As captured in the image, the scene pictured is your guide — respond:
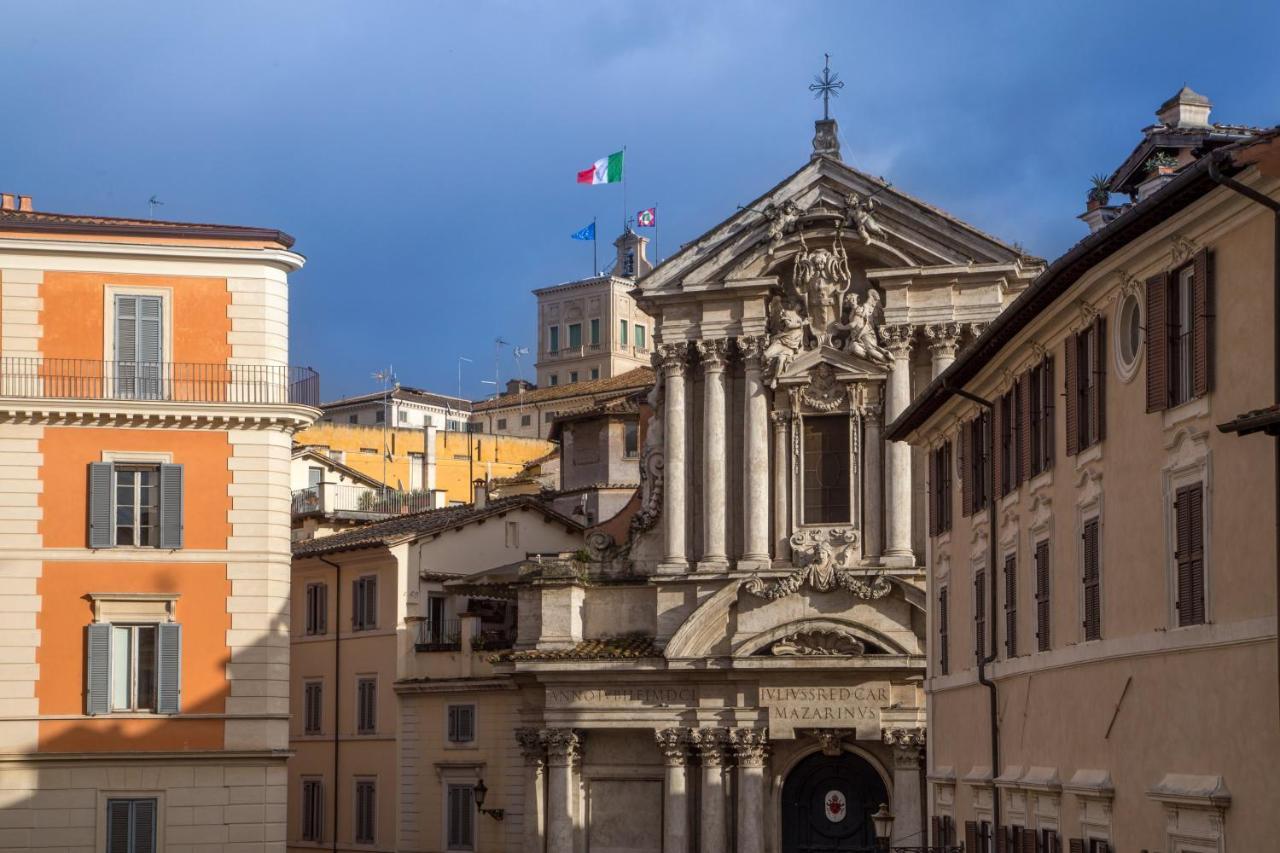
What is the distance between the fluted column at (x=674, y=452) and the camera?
5212 cm

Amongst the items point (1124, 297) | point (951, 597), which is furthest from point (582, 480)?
point (1124, 297)

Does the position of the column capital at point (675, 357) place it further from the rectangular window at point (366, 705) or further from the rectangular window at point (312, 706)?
the rectangular window at point (312, 706)

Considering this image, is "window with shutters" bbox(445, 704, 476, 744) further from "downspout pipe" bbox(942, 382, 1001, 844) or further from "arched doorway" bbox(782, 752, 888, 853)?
"downspout pipe" bbox(942, 382, 1001, 844)

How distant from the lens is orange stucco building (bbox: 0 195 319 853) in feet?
142

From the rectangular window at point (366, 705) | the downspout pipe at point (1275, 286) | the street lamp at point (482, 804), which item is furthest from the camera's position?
the rectangular window at point (366, 705)

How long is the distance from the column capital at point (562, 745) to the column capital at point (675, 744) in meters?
1.80

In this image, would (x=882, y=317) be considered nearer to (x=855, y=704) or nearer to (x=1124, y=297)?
(x=855, y=704)

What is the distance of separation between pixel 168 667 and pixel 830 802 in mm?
14548

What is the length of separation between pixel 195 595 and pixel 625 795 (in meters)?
11.6

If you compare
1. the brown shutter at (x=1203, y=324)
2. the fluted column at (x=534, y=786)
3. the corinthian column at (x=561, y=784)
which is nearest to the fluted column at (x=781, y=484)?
the corinthian column at (x=561, y=784)

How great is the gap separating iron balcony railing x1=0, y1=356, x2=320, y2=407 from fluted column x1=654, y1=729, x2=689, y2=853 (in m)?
10.9

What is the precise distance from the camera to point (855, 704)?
49.7 meters

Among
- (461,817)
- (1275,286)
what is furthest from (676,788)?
(1275,286)

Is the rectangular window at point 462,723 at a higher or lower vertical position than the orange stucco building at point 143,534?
lower
